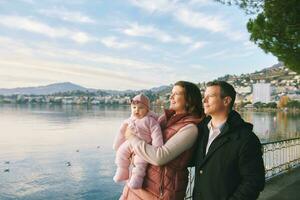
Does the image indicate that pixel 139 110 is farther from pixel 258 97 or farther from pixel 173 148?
pixel 258 97

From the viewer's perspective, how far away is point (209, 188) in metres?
2.36

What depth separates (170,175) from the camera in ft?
7.89

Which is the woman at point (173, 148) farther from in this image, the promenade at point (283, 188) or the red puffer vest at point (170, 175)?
the promenade at point (283, 188)

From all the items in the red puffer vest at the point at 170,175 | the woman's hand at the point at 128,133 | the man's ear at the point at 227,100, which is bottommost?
the red puffer vest at the point at 170,175

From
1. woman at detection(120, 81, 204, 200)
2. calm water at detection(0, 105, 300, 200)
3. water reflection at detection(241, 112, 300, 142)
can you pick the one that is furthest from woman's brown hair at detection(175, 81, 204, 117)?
water reflection at detection(241, 112, 300, 142)

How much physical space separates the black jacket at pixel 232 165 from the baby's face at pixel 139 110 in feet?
1.32

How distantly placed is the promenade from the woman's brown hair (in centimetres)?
370

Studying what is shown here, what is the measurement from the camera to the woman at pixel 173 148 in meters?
2.35

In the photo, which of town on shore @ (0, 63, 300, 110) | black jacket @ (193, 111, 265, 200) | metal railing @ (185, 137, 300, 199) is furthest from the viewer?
town on shore @ (0, 63, 300, 110)

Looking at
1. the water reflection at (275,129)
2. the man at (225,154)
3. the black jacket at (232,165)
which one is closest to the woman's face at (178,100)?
the man at (225,154)

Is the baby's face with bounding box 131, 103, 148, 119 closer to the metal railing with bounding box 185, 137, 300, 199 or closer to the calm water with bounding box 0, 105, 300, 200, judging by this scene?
the metal railing with bounding box 185, 137, 300, 199

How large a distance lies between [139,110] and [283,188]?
189 inches

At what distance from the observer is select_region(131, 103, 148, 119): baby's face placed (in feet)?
8.21

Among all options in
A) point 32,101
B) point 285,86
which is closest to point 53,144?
point 285,86
